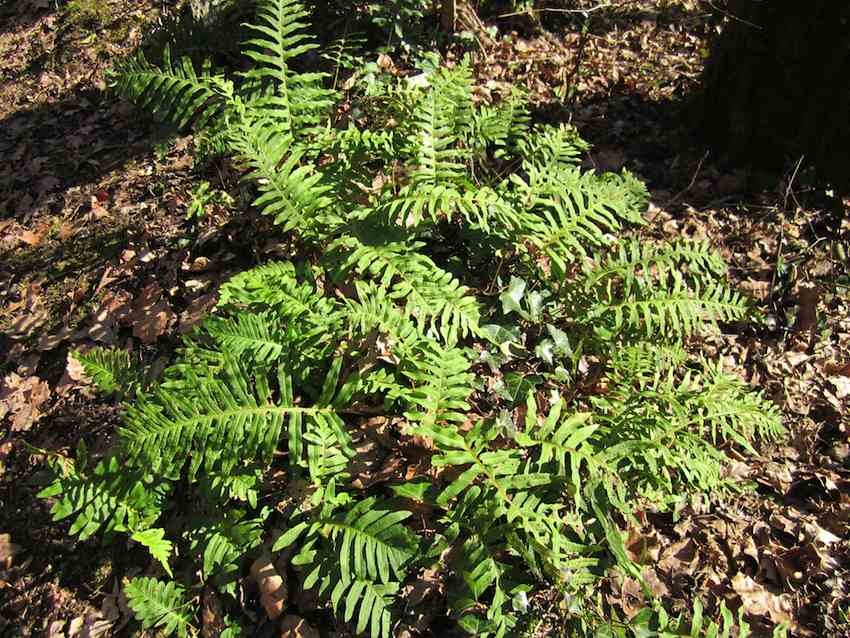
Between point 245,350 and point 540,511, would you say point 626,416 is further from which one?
point 245,350

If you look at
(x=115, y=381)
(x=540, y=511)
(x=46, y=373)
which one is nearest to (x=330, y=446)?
(x=540, y=511)

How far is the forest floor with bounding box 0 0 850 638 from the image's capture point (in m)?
3.04

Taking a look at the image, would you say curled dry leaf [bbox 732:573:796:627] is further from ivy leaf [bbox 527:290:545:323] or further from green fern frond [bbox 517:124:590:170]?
green fern frond [bbox 517:124:590:170]

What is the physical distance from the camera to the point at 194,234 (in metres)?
4.27

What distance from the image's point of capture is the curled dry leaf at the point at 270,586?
9.37 ft

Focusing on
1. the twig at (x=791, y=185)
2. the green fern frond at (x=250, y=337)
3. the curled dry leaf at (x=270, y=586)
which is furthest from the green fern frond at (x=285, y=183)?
the twig at (x=791, y=185)

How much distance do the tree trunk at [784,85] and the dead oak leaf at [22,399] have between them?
4.77 m

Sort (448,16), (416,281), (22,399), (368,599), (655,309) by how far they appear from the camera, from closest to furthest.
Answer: (368,599)
(416,281)
(655,309)
(22,399)
(448,16)

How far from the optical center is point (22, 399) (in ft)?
12.2

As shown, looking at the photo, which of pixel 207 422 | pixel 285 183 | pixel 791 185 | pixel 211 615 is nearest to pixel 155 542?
pixel 207 422

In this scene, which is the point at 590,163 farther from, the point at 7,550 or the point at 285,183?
the point at 7,550

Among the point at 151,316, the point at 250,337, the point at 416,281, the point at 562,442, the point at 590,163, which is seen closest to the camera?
the point at 562,442

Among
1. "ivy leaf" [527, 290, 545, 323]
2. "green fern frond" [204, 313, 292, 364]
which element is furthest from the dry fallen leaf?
"ivy leaf" [527, 290, 545, 323]

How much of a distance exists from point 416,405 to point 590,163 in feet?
8.37
